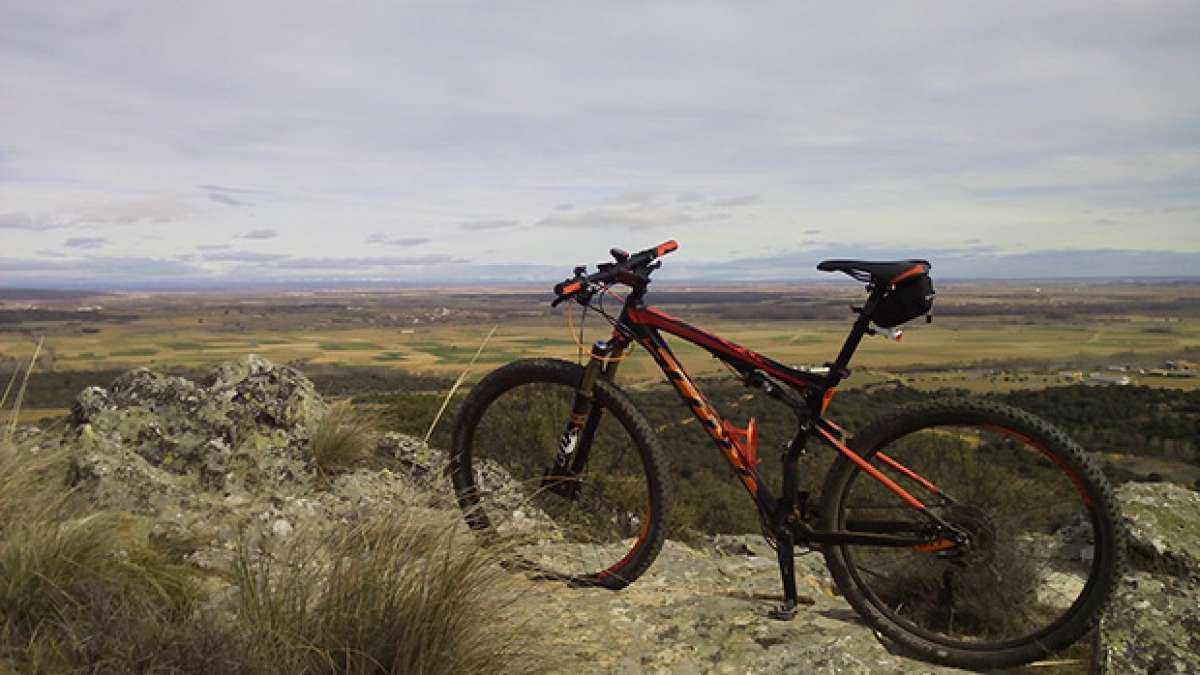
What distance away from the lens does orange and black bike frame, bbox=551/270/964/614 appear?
2879 millimetres

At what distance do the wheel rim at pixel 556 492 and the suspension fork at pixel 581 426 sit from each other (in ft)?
0.11

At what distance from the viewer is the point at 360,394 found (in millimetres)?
8430

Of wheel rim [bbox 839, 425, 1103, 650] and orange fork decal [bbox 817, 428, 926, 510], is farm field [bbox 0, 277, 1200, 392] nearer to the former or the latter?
orange fork decal [bbox 817, 428, 926, 510]

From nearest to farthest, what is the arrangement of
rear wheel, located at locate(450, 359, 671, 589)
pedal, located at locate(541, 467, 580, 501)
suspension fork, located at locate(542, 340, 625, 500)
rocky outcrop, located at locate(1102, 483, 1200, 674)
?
rocky outcrop, located at locate(1102, 483, 1200, 674) → rear wheel, located at locate(450, 359, 671, 589) → suspension fork, located at locate(542, 340, 625, 500) → pedal, located at locate(541, 467, 580, 501)

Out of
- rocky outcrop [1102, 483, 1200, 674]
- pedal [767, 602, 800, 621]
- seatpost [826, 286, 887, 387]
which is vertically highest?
seatpost [826, 286, 887, 387]

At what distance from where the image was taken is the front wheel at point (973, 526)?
2.65 m

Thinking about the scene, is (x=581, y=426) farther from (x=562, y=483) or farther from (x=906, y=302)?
(x=906, y=302)

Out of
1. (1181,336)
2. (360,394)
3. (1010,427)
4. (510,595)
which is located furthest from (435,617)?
(1181,336)

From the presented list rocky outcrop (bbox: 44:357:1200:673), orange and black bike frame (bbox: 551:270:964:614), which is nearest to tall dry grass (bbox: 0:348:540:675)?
rocky outcrop (bbox: 44:357:1200:673)

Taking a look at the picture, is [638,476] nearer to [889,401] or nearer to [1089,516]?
[1089,516]

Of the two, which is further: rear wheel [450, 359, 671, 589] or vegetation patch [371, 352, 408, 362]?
vegetation patch [371, 352, 408, 362]

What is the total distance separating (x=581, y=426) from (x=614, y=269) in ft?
2.82

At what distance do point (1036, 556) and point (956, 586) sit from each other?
57cm

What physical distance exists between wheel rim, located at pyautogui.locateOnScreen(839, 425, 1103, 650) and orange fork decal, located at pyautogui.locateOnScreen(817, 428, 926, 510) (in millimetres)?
63
